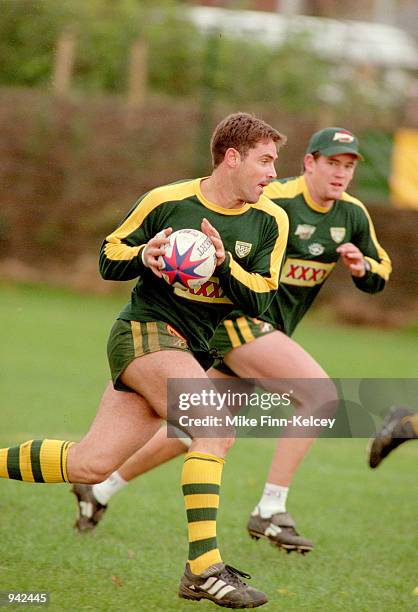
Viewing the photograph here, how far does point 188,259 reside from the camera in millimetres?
4473

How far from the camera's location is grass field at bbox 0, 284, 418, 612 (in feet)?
16.2

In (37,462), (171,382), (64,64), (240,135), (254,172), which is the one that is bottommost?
(64,64)

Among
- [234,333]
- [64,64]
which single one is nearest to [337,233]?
[234,333]

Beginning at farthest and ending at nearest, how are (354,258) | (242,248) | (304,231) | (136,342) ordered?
(304,231), (354,258), (242,248), (136,342)

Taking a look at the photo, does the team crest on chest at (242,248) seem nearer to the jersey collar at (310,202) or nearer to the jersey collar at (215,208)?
the jersey collar at (215,208)

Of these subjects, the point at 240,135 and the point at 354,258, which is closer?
the point at 240,135

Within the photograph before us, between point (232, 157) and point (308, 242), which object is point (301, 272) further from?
point (232, 157)

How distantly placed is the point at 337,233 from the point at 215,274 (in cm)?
180

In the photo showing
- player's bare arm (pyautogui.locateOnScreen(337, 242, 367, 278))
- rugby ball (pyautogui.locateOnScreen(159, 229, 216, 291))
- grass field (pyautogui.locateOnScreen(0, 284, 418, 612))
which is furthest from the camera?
player's bare arm (pyautogui.locateOnScreen(337, 242, 367, 278))

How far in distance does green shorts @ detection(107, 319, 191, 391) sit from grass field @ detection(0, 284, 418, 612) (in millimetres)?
956

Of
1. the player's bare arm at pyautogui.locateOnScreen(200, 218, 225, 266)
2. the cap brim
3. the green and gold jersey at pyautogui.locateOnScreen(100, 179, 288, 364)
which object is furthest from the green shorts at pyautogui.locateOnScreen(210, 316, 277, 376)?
the player's bare arm at pyautogui.locateOnScreen(200, 218, 225, 266)

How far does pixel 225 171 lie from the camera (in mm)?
4770

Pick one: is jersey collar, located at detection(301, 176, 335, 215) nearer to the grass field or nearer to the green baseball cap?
the green baseball cap

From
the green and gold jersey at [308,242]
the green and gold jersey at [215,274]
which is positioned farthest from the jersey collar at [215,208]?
the green and gold jersey at [308,242]
